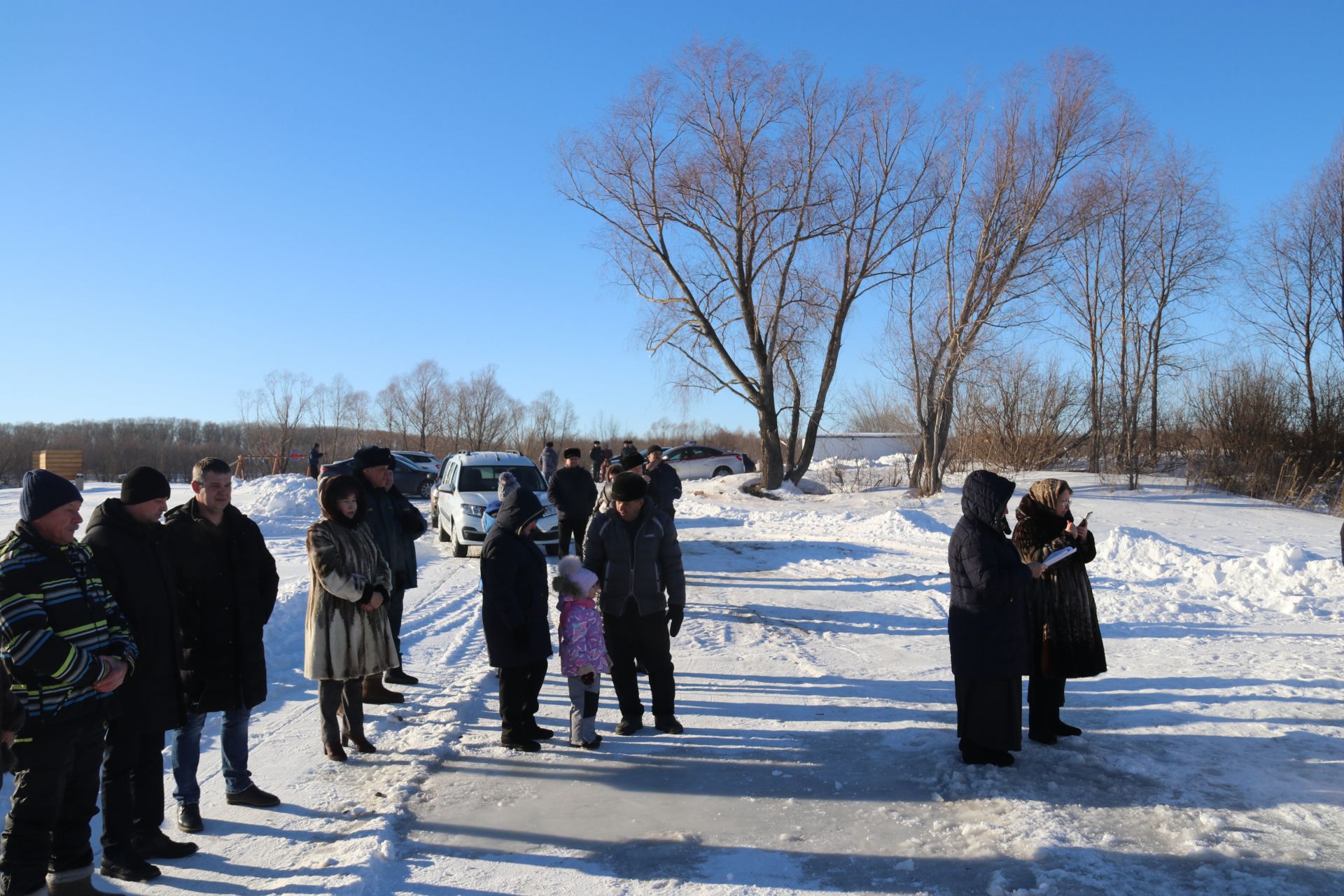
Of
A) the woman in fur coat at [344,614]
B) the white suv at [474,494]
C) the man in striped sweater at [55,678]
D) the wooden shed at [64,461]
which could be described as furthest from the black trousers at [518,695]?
the wooden shed at [64,461]

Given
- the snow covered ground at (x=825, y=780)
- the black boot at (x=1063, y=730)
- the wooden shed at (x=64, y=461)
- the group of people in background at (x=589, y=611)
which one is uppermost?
the wooden shed at (x=64, y=461)

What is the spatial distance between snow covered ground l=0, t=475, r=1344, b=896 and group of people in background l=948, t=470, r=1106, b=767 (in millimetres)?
278

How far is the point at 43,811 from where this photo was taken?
355 cm

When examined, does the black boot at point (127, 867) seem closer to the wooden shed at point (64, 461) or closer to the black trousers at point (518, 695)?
the black trousers at point (518, 695)

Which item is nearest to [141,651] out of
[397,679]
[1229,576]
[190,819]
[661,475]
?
[190,819]

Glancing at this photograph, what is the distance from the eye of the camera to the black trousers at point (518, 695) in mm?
5773

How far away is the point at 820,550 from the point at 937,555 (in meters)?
2.20

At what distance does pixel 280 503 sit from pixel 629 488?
746 inches

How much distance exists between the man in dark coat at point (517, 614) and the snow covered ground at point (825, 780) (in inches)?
11.9

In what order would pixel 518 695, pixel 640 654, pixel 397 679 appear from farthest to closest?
pixel 397 679
pixel 640 654
pixel 518 695

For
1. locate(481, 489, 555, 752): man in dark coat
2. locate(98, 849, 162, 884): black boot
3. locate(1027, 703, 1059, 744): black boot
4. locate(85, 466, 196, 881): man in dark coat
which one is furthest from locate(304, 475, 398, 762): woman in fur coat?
locate(1027, 703, 1059, 744): black boot

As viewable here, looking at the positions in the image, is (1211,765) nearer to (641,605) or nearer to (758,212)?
(641,605)

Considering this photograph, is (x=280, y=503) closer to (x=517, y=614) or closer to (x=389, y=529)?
(x=389, y=529)

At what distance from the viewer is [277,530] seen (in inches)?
756
